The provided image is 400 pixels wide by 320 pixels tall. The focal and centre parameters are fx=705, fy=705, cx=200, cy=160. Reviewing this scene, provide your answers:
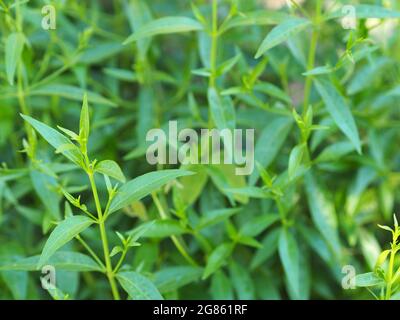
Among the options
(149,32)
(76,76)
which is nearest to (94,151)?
(76,76)

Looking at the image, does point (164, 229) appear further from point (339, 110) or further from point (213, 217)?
point (339, 110)

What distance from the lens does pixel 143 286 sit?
39.4 inches

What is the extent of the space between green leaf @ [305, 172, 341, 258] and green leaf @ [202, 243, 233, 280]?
17cm

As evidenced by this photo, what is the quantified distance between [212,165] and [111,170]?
1.22ft

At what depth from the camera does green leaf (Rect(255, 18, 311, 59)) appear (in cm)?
105

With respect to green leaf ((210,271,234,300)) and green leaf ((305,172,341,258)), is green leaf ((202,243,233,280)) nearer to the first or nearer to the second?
green leaf ((210,271,234,300))

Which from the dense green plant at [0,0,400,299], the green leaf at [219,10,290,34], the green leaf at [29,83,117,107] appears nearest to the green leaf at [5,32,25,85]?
the dense green plant at [0,0,400,299]

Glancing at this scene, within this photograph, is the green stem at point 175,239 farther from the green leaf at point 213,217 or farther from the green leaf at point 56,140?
the green leaf at point 56,140

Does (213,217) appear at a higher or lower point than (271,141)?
lower

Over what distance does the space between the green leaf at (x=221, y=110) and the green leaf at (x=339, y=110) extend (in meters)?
0.16

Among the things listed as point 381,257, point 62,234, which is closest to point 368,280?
point 381,257

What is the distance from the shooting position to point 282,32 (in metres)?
1.07

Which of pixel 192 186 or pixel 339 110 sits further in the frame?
pixel 192 186

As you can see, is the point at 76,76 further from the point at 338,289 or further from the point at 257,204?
the point at 338,289
